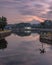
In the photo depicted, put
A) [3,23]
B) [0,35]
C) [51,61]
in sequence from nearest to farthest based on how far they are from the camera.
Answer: [51,61]
[0,35]
[3,23]

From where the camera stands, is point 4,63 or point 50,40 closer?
point 4,63

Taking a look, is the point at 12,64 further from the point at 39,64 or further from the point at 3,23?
the point at 3,23

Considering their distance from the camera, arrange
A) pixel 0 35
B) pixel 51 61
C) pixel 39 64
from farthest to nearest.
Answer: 1. pixel 0 35
2. pixel 51 61
3. pixel 39 64

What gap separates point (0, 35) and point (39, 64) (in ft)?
215

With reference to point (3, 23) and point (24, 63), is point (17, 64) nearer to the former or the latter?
point (24, 63)

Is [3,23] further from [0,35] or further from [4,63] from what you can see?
[4,63]

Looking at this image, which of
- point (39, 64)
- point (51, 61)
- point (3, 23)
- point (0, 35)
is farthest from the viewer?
point (3, 23)

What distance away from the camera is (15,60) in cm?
3828

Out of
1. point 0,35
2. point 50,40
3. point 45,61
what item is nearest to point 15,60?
point 45,61

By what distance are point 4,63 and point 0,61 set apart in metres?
1.79

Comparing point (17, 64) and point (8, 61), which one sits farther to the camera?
point (8, 61)

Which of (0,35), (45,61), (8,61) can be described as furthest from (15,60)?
(0,35)

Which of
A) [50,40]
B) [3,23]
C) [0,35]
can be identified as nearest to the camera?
[50,40]

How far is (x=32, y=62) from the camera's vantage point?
1436 inches
